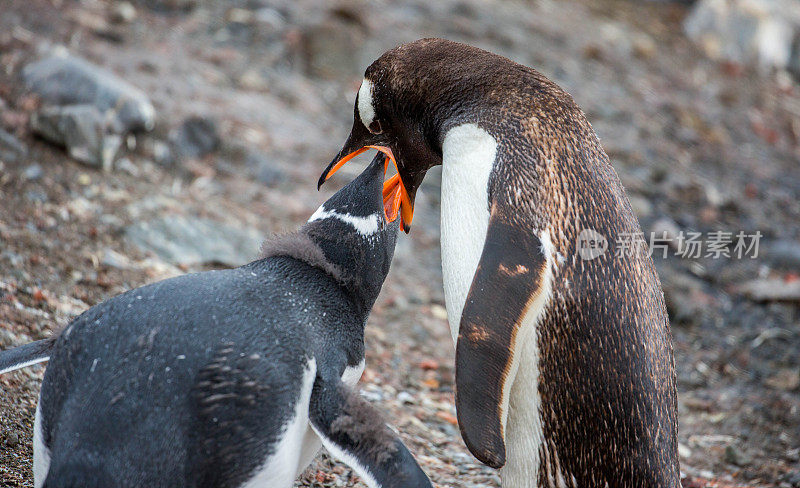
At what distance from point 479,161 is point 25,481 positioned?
1.44 meters

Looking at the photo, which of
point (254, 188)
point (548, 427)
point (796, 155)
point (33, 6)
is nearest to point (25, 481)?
point (548, 427)

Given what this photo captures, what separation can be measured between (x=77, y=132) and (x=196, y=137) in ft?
2.34

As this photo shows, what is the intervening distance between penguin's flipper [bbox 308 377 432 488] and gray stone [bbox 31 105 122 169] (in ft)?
8.45

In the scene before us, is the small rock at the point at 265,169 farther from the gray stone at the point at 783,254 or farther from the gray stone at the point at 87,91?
the gray stone at the point at 783,254

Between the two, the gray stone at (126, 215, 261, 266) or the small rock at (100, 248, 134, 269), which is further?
the gray stone at (126, 215, 261, 266)

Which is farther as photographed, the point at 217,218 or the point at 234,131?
the point at 234,131

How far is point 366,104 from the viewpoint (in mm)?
2684

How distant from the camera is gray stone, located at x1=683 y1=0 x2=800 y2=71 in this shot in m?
7.83

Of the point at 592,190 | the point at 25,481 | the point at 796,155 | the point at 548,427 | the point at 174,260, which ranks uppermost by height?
the point at 796,155

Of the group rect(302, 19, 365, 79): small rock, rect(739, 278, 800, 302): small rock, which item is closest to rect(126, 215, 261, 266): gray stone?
rect(302, 19, 365, 79): small rock

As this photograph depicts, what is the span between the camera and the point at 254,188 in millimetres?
4551

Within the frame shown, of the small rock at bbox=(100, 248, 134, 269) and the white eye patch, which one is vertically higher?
the white eye patch

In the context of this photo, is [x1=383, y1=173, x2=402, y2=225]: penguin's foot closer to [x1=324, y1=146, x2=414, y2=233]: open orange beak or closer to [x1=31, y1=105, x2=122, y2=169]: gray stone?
[x1=324, y1=146, x2=414, y2=233]: open orange beak

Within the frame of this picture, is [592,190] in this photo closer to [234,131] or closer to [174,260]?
[174,260]
